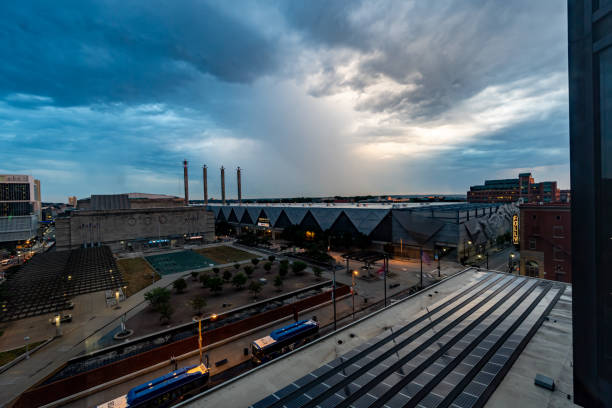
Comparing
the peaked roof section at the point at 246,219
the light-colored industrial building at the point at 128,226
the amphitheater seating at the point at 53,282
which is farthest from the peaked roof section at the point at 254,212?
the amphitheater seating at the point at 53,282

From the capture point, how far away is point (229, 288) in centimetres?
4034

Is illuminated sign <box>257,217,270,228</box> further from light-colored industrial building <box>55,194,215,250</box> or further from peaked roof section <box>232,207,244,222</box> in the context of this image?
light-colored industrial building <box>55,194,215,250</box>

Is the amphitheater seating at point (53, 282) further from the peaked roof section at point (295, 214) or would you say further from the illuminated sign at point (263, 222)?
the illuminated sign at point (263, 222)

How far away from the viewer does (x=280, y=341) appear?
73.3ft

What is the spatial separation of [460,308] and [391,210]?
42.8 meters

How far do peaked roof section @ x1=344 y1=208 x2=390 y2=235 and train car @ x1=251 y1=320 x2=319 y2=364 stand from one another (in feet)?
140

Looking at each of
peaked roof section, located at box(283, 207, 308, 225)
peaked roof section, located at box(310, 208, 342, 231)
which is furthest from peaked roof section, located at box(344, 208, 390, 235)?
peaked roof section, located at box(283, 207, 308, 225)

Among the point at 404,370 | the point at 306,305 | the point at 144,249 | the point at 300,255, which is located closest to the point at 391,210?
the point at 300,255

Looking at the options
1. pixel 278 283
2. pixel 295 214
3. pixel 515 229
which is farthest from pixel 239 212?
pixel 515 229

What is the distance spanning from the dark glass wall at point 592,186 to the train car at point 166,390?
20.8 metres

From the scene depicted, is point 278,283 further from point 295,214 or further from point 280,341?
point 295,214

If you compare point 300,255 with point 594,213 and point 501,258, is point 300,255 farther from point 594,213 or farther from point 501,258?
point 594,213

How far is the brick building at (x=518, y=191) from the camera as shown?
16975 cm

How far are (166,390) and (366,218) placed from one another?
2182 inches
